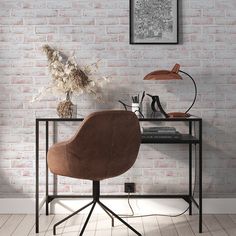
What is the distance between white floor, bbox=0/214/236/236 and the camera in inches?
141

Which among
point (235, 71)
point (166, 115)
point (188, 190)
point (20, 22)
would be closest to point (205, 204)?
point (188, 190)

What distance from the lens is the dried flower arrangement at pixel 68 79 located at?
12.6 feet

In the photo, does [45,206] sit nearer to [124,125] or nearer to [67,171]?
[67,171]

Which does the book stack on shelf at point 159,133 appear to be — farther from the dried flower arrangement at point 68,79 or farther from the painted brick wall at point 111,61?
the dried flower arrangement at point 68,79

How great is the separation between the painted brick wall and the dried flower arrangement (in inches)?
3.9

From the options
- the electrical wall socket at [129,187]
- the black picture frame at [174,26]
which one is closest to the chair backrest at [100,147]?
the electrical wall socket at [129,187]

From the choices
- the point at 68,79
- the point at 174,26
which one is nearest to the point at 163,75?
the point at 174,26

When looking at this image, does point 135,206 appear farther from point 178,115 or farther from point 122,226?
point 178,115

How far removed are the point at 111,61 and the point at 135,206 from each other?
126cm

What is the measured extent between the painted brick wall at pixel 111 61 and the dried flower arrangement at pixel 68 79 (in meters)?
0.10

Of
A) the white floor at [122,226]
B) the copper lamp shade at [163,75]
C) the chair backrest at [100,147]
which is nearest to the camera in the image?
the chair backrest at [100,147]

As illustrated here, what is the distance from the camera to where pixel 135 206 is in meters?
4.13

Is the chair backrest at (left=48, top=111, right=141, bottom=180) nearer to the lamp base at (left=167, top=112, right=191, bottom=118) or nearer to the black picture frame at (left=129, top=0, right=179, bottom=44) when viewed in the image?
the lamp base at (left=167, top=112, right=191, bottom=118)

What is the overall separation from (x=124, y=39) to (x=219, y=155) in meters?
1.29
